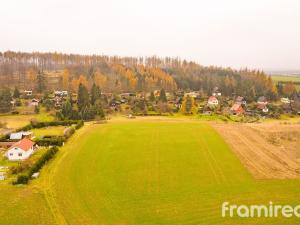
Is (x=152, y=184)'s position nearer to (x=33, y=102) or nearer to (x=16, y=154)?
(x=16, y=154)

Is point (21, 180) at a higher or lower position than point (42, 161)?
lower

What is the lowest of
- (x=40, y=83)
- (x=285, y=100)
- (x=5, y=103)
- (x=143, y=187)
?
(x=143, y=187)

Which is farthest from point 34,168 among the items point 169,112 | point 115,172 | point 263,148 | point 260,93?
point 260,93

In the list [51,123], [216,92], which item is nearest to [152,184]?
[51,123]

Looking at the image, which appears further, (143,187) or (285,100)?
(285,100)

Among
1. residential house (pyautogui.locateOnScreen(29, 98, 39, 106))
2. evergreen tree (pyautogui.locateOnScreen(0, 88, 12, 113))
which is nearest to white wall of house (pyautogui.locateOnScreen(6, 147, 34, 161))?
evergreen tree (pyautogui.locateOnScreen(0, 88, 12, 113))

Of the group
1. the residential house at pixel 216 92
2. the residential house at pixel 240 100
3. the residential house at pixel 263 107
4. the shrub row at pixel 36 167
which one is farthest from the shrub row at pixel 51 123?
the residential house at pixel 216 92

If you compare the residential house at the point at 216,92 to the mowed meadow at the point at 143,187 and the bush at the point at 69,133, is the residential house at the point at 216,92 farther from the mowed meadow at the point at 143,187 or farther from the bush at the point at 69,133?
the bush at the point at 69,133
